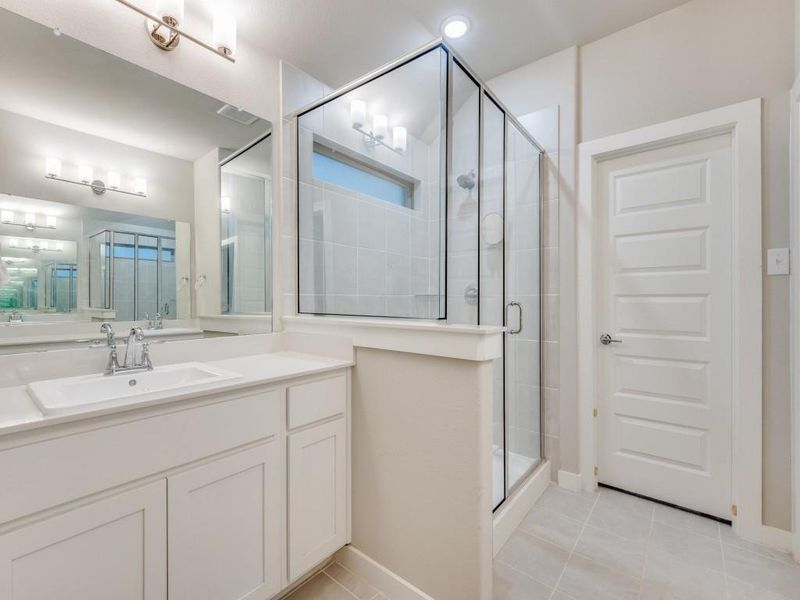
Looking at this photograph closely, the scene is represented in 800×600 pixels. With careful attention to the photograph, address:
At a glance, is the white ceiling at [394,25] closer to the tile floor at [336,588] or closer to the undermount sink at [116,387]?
the undermount sink at [116,387]

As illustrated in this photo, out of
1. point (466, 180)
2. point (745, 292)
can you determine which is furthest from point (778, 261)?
point (466, 180)

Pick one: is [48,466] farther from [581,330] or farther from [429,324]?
[581,330]

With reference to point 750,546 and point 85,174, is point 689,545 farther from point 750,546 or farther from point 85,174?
point 85,174

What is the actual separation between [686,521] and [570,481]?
Answer: 544mm

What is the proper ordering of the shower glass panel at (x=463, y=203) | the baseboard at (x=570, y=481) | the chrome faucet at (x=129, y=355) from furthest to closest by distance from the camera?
the baseboard at (x=570, y=481) < the shower glass panel at (x=463, y=203) < the chrome faucet at (x=129, y=355)

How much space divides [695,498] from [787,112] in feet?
6.29

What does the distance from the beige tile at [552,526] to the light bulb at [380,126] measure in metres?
2.32

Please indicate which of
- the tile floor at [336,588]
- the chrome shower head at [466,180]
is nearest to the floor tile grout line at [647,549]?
the tile floor at [336,588]

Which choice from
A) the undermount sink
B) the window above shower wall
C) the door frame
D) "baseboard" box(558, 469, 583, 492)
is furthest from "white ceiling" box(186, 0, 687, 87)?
"baseboard" box(558, 469, 583, 492)

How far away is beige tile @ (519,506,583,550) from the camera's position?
1727mm

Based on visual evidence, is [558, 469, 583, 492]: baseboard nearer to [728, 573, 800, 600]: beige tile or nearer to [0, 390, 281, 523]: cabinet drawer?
[728, 573, 800, 600]: beige tile

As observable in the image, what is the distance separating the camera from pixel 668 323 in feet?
6.63

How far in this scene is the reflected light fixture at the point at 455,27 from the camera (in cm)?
194

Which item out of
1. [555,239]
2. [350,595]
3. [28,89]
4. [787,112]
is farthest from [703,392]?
[28,89]
